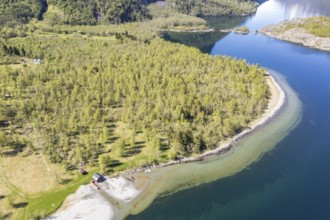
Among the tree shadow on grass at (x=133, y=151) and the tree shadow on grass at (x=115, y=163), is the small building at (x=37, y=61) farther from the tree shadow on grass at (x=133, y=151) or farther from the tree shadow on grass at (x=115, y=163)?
the tree shadow on grass at (x=115, y=163)

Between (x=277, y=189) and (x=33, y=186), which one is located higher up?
(x=33, y=186)

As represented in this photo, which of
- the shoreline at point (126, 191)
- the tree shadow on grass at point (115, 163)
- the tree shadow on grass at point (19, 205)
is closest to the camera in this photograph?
the tree shadow on grass at point (19, 205)

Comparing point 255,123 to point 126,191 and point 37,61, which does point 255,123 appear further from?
point 37,61

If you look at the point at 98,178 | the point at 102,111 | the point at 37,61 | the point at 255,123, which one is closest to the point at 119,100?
the point at 102,111

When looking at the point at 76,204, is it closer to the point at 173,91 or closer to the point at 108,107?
the point at 108,107

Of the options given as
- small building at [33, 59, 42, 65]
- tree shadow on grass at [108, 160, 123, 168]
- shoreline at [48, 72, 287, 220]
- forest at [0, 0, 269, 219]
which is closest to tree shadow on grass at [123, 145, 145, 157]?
forest at [0, 0, 269, 219]

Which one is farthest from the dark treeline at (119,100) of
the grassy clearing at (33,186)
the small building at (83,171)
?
the grassy clearing at (33,186)

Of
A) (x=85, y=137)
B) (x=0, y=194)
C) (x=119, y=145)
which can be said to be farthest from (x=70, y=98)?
(x=0, y=194)

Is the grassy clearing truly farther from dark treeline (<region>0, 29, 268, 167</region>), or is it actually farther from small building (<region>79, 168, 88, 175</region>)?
dark treeline (<region>0, 29, 268, 167</region>)
